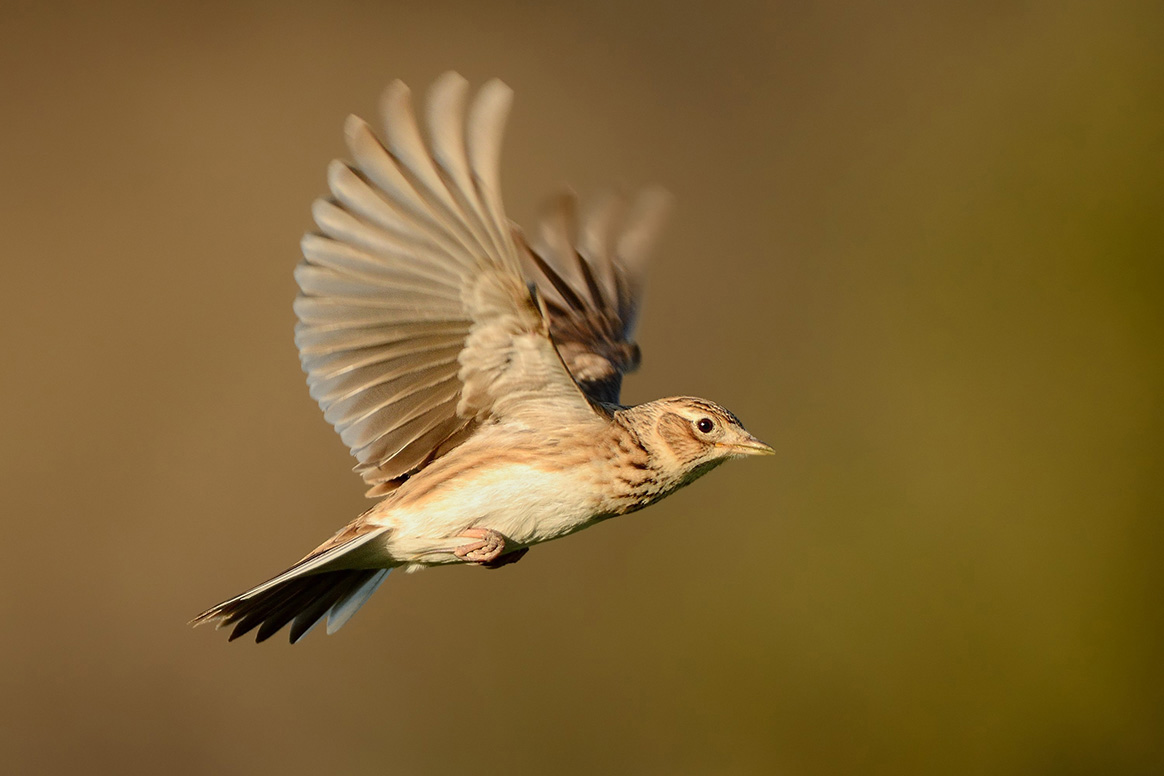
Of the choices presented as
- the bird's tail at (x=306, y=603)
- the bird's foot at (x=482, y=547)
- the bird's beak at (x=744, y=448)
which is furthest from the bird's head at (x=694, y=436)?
the bird's tail at (x=306, y=603)

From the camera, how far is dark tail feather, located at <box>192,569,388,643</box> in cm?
234

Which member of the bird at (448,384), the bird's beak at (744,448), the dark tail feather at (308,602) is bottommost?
the bird's beak at (744,448)

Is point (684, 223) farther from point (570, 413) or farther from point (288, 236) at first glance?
point (570, 413)

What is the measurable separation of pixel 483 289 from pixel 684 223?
10.5ft

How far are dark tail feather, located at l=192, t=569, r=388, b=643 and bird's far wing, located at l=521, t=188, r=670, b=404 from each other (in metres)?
0.71

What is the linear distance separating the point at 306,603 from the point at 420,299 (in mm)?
790

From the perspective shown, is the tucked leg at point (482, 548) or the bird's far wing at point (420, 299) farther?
the tucked leg at point (482, 548)

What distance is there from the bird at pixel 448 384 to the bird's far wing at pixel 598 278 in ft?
1.30

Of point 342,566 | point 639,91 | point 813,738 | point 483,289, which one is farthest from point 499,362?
point 639,91

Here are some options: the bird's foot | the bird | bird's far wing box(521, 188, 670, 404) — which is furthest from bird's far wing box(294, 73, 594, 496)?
bird's far wing box(521, 188, 670, 404)

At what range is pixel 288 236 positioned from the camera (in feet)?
16.6

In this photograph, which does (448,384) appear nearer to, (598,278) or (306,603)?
(306,603)

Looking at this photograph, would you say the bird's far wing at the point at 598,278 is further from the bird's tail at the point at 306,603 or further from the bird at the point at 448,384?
the bird's tail at the point at 306,603

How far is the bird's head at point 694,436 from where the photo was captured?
223cm
